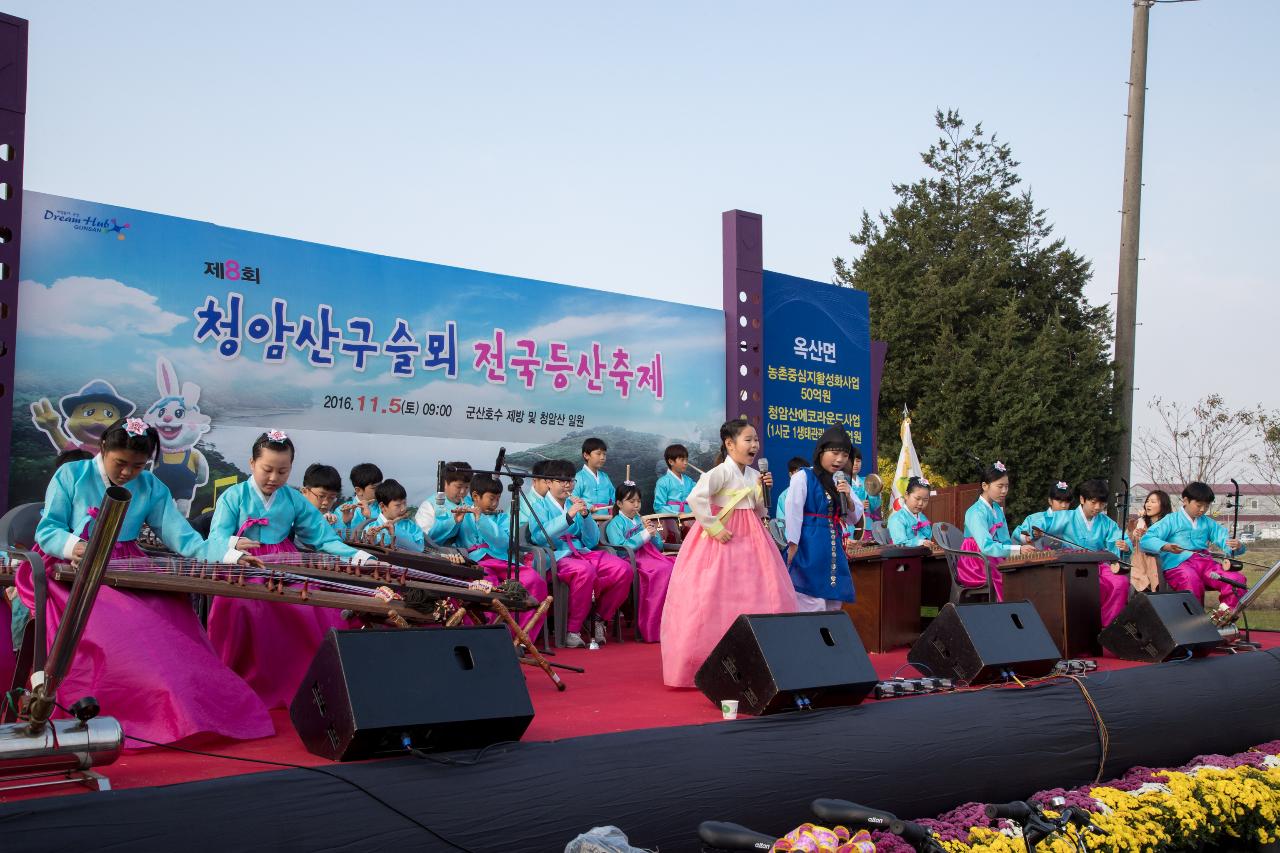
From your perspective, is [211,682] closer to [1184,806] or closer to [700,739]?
[700,739]

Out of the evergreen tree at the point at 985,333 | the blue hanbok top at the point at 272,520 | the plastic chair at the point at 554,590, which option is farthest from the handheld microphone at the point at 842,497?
the evergreen tree at the point at 985,333

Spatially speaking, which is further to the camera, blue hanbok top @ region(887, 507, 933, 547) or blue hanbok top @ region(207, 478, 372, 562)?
blue hanbok top @ region(887, 507, 933, 547)

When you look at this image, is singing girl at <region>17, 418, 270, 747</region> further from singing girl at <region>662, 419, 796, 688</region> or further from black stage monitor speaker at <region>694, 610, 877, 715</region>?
singing girl at <region>662, 419, 796, 688</region>

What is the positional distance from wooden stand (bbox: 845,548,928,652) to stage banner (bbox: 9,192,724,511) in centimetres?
223

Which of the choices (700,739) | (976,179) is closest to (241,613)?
(700,739)

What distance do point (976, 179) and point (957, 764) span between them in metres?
22.9

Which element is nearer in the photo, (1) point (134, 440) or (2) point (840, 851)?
(2) point (840, 851)

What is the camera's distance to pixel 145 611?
410 cm

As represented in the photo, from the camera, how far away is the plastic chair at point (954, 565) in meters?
8.23

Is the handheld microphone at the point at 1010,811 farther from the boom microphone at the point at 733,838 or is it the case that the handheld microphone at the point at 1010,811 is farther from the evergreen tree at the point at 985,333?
the evergreen tree at the point at 985,333

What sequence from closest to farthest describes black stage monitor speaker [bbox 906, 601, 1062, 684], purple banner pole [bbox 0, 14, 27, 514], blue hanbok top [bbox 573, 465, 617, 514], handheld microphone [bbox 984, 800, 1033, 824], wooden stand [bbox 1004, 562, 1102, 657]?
handheld microphone [bbox 984, 800, 1033, 824] < black stage monitor speaker [bbox 906, 601, 1062, 684] < purple banner pole [bbox 0, 14, 27, 514] < wooden stand [bbox 1004, 562, 1102, 657] < blue hanbok top [bbox 573, 465, 617, 514]

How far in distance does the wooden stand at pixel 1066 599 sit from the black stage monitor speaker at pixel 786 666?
3070 millimetres

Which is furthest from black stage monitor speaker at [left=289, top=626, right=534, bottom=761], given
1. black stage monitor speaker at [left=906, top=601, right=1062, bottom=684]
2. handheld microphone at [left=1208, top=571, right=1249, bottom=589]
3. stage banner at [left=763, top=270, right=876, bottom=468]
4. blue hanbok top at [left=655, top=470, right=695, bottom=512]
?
handheld microphone at [left=1208, top=571, right=1249, bottom=589]

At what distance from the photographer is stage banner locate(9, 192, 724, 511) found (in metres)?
6.67
